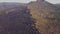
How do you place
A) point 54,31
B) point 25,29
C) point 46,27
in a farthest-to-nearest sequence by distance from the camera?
1. point 25,29
2. point 46,27
3. point 54,31

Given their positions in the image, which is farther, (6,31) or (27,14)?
(27,14)

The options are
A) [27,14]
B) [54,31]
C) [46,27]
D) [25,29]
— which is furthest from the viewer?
[27,14]

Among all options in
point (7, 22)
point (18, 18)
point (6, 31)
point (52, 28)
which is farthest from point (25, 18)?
point (52, 28)

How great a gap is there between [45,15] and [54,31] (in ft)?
1.71

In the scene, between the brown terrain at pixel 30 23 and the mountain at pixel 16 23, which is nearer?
the brown terrain at pixel 30 23

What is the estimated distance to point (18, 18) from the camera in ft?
9.54

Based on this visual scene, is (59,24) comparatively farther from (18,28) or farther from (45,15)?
(18,28)

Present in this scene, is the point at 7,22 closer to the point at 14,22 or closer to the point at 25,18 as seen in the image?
the point at 14,22

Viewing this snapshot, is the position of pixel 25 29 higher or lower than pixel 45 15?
lower

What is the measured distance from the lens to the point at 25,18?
9.64ft

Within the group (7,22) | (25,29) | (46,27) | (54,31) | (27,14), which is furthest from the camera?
(27,14)

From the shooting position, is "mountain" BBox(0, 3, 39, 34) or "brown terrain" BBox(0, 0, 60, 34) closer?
"brown terrain" BBox(0, 0, 60, 34)

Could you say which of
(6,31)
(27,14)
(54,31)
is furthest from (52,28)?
(27,14)

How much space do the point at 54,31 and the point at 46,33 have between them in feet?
0.53
